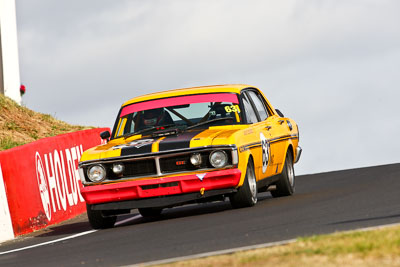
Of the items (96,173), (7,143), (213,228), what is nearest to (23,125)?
(7,143)

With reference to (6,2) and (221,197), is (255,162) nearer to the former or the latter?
(221,197)

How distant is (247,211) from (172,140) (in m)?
1.24

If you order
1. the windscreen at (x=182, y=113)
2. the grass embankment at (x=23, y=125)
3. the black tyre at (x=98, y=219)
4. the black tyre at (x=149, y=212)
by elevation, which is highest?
the windscreen at (x=182, y=113)

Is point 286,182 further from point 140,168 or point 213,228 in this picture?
point 213,228

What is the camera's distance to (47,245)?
11.2m

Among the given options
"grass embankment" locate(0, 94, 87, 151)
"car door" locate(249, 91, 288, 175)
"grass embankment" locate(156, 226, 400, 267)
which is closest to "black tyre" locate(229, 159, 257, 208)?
"car door" locate(249, 91, 288, 175)

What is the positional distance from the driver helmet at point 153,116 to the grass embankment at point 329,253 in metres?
5.78

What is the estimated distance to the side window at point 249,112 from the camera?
44.1ft

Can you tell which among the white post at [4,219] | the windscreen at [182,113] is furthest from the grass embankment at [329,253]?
the white post at [4,219]

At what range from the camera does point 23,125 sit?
27766 millimetres

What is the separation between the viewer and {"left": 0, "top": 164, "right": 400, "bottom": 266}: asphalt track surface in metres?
8.77

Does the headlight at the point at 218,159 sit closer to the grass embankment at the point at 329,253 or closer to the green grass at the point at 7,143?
the grass embankment at the point at 329,253

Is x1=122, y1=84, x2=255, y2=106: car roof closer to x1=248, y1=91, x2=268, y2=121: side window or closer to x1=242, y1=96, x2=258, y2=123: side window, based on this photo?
x1=242, y1=96, x2=258, y2=123: side window

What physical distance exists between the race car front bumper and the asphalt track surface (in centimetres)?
28
